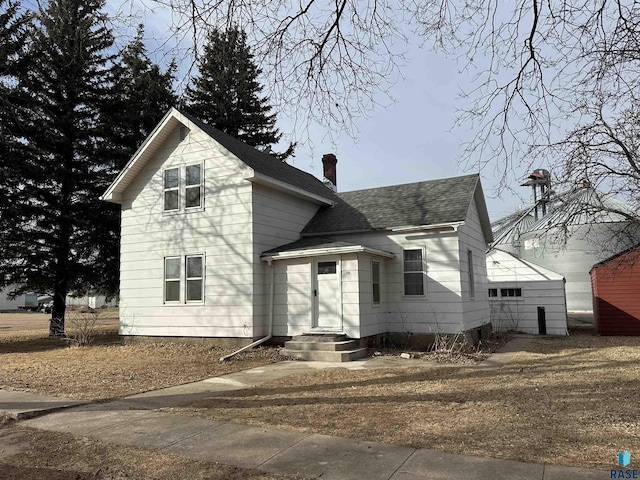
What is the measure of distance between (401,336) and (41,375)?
9.07m

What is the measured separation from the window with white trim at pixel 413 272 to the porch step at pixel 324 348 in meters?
2.63

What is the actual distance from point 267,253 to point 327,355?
352cm

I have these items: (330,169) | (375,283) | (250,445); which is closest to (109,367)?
(250,445)

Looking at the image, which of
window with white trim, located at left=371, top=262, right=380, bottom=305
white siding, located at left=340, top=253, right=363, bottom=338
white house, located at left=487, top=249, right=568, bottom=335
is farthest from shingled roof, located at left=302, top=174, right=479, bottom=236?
white house, located at left=487, top=249, right=568, bottom=335

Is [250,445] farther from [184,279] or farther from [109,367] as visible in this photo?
[184,279]

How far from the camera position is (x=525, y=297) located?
1900 centimetres

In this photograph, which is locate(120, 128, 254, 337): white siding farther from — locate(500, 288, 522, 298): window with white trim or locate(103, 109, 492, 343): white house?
locate(500, 288, 522, 298): window with white trim

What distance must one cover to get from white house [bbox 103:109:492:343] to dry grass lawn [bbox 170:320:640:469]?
3.32 meters

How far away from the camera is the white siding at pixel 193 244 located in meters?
13.0

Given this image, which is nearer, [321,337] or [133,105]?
[321,337]

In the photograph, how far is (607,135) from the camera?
1305 cm

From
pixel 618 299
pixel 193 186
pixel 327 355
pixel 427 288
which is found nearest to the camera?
pixel 327 355

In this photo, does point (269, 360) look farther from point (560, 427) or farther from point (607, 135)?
point (607, 135)

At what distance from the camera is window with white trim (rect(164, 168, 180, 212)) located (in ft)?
47.4
